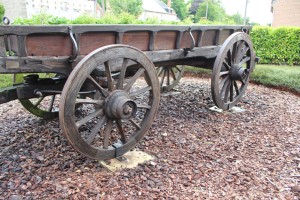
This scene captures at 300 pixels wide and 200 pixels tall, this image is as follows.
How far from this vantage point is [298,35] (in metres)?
11.4

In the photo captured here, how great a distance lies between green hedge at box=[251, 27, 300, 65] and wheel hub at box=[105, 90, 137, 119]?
10046 millimetres

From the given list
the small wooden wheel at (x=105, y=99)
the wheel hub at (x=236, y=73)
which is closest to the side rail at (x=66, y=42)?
the small wooden wheel at (x=105, y=99)

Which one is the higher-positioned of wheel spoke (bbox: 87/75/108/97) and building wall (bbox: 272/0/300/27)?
building wall (bbox: 272/0/300/27)

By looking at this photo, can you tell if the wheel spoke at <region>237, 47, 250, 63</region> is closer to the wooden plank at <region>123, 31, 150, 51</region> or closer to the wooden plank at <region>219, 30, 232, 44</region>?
the wooden plank at <region>219, 30, 232, 44</region>

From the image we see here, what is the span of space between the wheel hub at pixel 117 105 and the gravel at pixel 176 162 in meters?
0.59

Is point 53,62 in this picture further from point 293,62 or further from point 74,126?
point 293,62

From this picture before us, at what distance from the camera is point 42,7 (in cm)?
2611

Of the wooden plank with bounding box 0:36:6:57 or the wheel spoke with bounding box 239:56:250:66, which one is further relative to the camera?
the wheel spoke with bounding box 239:56:250:66

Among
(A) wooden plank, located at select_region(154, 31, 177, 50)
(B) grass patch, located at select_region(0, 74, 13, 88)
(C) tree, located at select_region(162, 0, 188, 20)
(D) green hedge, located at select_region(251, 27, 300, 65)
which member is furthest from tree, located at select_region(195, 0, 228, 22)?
(A) wooden plank, located at select_region(154, 31, 177, 50)

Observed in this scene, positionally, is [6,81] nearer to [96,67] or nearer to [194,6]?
[96,67]

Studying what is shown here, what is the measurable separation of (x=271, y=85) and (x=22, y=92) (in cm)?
641

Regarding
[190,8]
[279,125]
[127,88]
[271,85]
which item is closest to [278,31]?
[271,85]

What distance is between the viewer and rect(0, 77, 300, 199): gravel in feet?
8.87

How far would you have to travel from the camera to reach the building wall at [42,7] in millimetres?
25298
